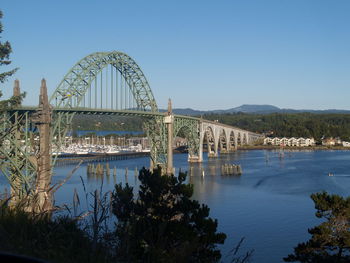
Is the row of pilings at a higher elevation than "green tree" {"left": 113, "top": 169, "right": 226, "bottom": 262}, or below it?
below

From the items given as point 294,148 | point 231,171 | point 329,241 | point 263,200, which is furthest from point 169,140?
point 294,148

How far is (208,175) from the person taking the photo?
5250cm

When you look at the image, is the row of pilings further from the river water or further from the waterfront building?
the waterfront building

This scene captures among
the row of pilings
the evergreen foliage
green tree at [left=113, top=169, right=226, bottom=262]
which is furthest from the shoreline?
the evergreen foliage

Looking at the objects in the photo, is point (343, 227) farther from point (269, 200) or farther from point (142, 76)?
point (142, 76)

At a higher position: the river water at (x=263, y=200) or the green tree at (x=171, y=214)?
the green tree at (x=171, y=214)

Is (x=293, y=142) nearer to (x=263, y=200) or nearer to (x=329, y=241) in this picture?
(x=263, y=200)

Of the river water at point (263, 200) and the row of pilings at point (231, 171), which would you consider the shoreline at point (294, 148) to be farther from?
the row of pilings at point (231, 171)

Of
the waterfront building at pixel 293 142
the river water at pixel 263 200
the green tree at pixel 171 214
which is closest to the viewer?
the green tree at pixel 171 214

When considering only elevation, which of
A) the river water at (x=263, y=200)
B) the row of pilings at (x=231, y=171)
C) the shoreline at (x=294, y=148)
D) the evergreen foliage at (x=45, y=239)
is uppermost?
the evergreen foliage at (x=45, y=239)

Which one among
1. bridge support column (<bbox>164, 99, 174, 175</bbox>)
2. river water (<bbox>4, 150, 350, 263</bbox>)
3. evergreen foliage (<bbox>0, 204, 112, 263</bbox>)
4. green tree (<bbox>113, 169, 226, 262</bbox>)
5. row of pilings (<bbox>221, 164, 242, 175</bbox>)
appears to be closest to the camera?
evergreen foliage (<bbox>0, 204, 112, 263</bbox>)

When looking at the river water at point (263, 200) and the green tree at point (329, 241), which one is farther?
the river water at point (263, 200)

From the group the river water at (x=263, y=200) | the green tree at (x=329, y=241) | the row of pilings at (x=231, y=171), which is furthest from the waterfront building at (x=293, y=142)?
the green tree at (x=329, y=241)

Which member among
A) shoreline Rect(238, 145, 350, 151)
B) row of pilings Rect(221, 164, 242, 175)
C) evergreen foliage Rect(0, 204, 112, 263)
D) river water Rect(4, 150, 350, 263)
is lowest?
river water Rect(4, 150, 350, 263)
